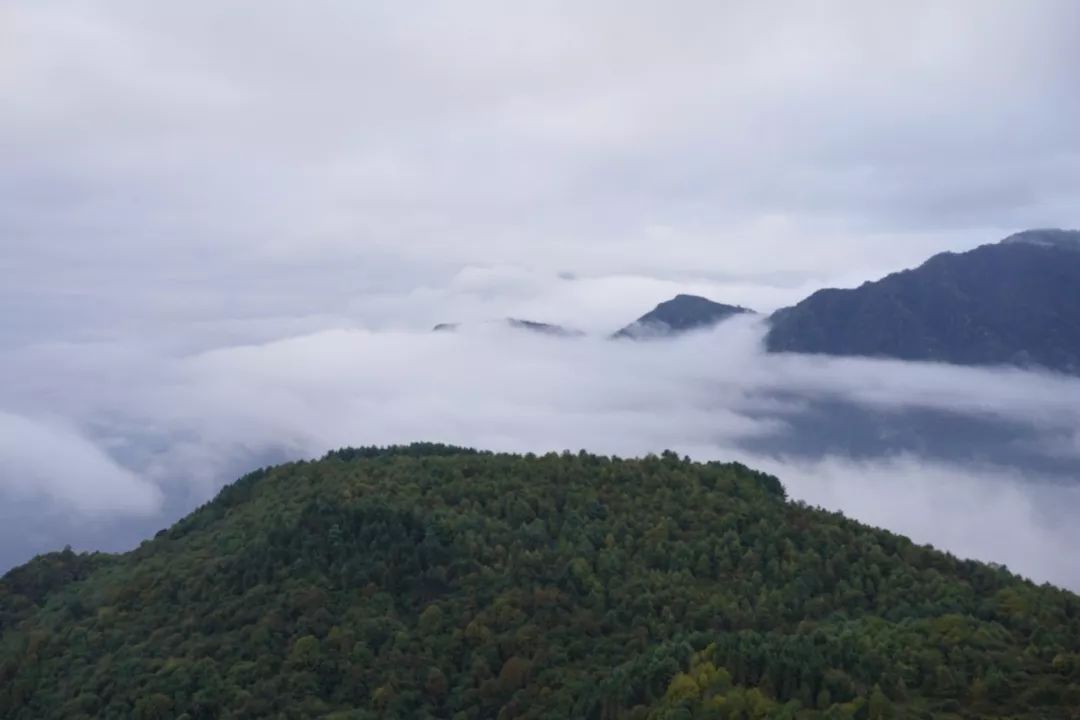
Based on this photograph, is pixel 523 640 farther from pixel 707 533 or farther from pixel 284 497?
pixel 284 497

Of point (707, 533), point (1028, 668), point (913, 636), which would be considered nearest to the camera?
point (1028, 668)

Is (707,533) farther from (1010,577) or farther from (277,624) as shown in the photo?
(277,624)

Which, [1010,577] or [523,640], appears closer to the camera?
[523,640]

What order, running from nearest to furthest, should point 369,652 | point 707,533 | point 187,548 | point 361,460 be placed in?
point 369,652 < point 707,533 < point 187,548 < point 361,460

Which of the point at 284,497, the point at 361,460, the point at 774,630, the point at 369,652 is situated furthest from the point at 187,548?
the point at 774,630

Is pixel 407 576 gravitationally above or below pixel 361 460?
below

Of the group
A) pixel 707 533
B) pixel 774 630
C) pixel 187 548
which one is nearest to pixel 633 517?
pixel 707 533
